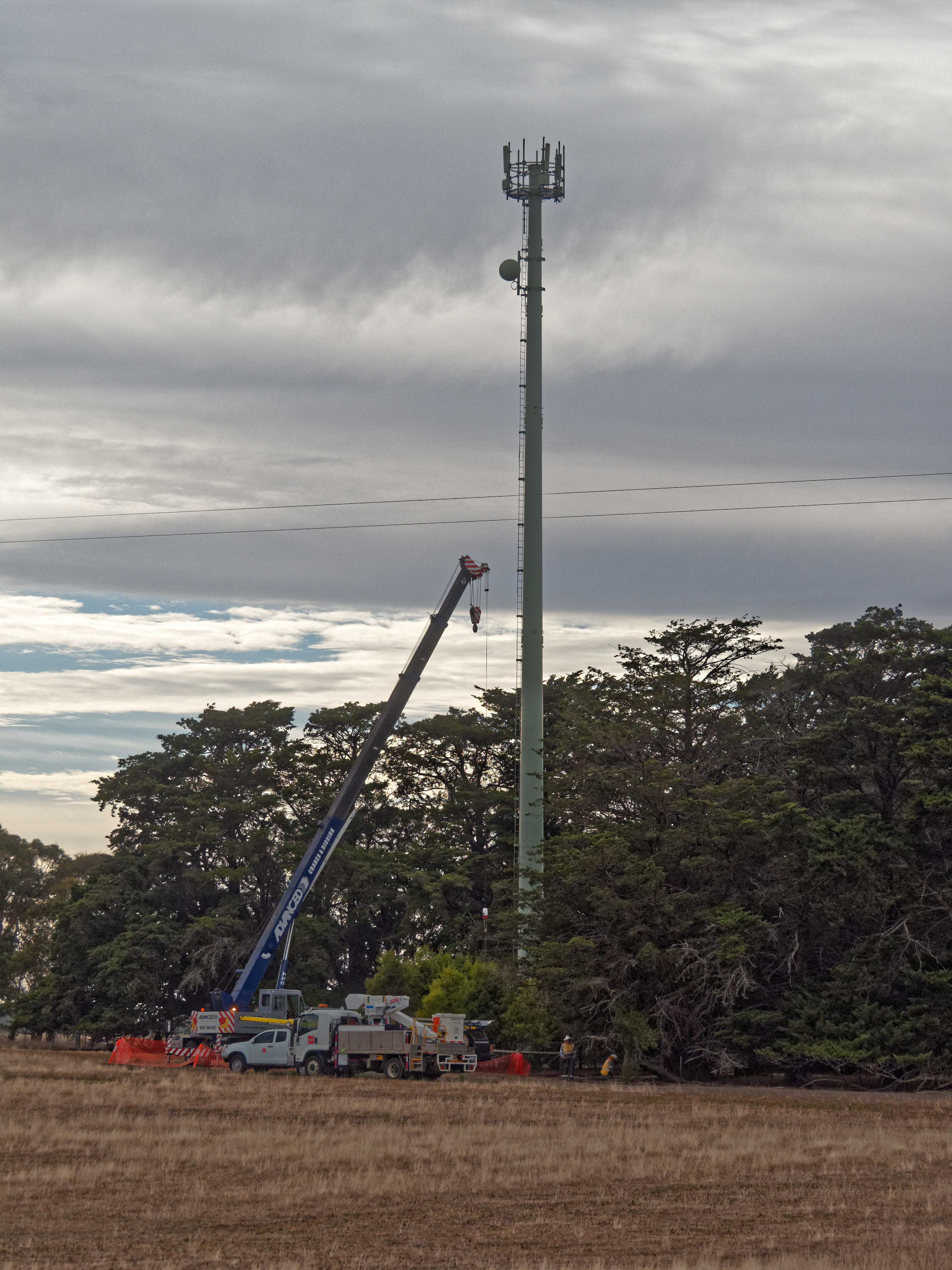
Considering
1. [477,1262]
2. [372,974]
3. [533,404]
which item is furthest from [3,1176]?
[372,974]

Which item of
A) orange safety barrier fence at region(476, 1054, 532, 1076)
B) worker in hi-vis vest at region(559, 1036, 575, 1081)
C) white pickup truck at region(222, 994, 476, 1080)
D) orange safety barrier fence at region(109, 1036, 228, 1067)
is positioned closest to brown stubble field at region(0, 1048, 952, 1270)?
white pickup truck at region(222, 994, 476, 1080)

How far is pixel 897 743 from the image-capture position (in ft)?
127

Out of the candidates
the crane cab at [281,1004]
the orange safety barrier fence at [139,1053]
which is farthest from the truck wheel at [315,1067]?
the orange safety barrier fence at [139,1053]

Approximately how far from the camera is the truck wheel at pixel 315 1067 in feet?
124

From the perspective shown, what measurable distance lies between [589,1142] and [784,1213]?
660 cm

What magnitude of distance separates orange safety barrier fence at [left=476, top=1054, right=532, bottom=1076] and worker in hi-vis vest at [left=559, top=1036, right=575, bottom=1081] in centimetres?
343

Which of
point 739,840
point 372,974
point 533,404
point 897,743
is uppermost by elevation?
point 533,404

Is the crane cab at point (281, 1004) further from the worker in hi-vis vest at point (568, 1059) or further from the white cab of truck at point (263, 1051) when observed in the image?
the worker in hi-vis vest at point (568, 1059)

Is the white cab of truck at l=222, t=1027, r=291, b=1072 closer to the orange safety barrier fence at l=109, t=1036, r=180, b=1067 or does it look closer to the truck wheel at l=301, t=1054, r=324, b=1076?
the truck wheel at l=301, t=1054, r=324, b=1076

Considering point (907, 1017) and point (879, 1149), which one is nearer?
point (879, 1149)

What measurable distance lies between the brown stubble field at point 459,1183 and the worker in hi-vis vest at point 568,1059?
9.00 meters

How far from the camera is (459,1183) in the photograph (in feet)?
58.4

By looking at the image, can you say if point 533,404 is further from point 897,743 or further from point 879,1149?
point 879,1149

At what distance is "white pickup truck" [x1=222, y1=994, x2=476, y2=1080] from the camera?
3731cm
